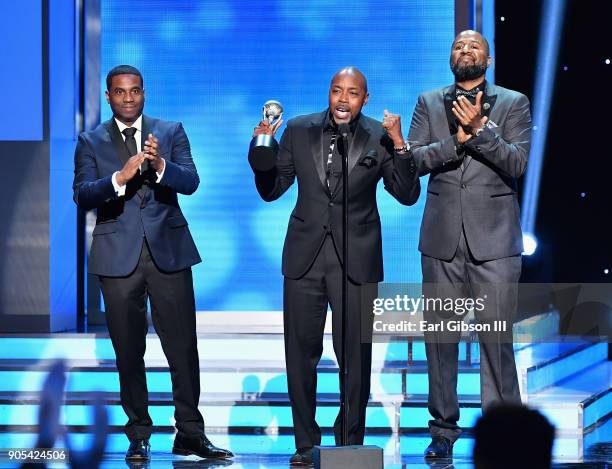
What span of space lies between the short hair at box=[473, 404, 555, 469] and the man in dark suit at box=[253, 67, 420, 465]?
2026 mm

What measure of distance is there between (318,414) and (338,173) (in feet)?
5.14

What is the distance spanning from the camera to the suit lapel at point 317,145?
4.47 m

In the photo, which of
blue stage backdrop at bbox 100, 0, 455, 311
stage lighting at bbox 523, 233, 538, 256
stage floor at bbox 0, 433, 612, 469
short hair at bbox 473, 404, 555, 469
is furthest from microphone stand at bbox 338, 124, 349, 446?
stage lighting at bbox 523, 233, 538, 256

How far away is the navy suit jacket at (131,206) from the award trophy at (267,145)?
40 cm

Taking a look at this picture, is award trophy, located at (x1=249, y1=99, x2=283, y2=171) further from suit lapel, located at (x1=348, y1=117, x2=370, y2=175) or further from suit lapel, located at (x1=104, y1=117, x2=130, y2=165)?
suit lapel, located at (x1=104, y1=117, x2=130, y2=165)

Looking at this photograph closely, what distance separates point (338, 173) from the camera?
4457mm

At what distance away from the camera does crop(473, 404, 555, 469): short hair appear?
88.0 inches

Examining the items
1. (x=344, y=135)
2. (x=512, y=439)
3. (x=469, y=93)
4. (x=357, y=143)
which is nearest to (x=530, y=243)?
(x=469, y=93)

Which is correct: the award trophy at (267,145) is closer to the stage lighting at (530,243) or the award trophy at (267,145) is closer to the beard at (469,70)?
the beard at (469,70)

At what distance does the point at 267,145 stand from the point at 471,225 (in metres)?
0.95

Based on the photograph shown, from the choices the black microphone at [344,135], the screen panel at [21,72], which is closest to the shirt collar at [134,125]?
the black microphone at [344,135]

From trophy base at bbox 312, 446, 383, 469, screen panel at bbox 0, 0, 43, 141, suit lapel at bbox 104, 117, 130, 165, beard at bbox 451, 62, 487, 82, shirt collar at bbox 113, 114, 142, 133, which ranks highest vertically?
screen panel at bbox 0, 0, 43, 141

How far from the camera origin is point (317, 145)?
4.50m

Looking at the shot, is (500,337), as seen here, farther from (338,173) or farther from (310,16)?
(310,16)
